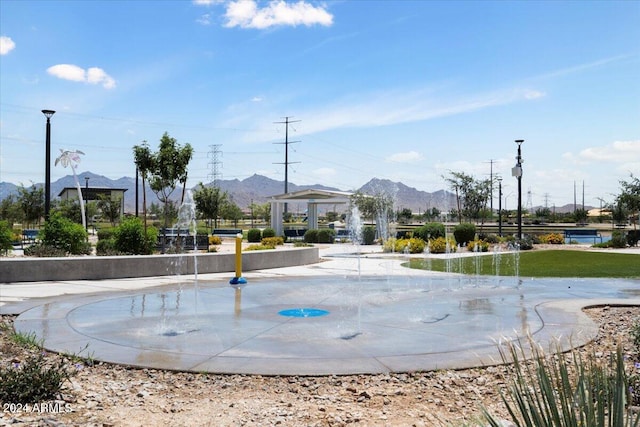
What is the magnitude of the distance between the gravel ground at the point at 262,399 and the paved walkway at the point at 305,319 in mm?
252

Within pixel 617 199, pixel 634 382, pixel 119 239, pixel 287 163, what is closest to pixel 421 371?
pixel 634 382

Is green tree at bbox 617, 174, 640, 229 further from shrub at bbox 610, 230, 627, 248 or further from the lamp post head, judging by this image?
the lamp post head

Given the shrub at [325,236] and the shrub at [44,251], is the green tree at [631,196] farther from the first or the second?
the shrub at [44,251]

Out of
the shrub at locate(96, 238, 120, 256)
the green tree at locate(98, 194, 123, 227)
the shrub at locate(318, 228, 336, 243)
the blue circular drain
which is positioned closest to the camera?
the blue circular drain

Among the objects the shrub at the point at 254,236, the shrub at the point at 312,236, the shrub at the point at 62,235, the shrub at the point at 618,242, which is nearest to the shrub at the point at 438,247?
the shrub at the point at 618,242

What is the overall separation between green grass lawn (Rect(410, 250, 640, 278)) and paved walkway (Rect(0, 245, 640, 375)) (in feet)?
6.89

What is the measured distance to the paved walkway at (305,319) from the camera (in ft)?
19.9

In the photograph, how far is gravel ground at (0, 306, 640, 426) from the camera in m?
4.30

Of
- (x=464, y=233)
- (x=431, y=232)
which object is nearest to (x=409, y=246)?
(x=431, y=232)

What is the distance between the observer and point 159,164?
25.0m

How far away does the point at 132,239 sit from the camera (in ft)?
56.7

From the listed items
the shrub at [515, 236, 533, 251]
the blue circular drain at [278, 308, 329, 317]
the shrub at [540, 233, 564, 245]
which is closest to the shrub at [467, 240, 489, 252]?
the shrub at [515, 236, 533, 251]

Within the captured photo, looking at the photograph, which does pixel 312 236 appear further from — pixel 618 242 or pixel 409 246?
pixel 618 242

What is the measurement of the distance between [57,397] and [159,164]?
21.2 metres
